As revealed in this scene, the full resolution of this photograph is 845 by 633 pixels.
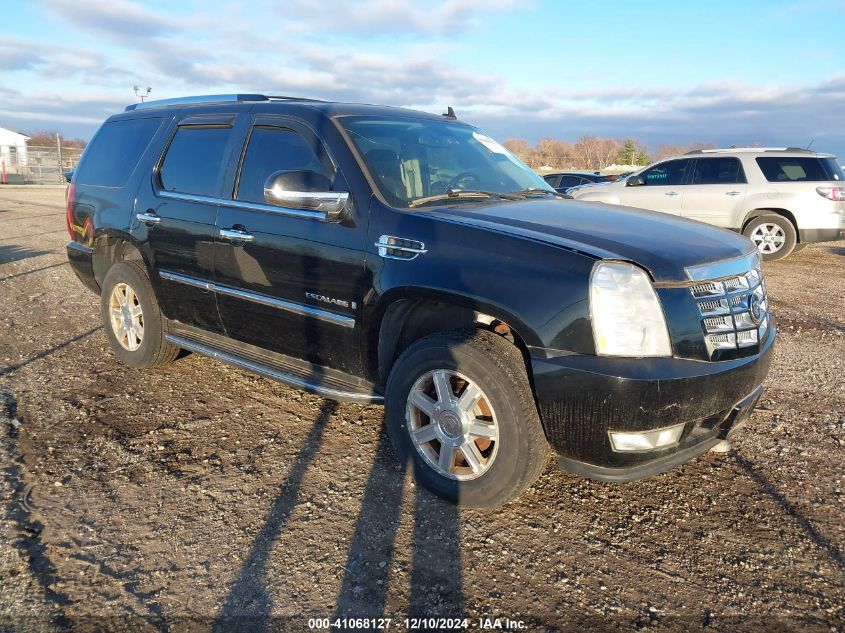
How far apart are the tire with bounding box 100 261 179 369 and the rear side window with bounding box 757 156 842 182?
32.6 feet

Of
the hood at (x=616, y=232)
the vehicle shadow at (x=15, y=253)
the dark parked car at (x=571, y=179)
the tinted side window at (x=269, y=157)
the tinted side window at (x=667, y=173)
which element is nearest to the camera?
the hood at (x=616, y=232)

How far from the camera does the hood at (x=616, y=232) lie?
111 inches

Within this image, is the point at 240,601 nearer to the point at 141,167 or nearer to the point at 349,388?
the point at 349,388

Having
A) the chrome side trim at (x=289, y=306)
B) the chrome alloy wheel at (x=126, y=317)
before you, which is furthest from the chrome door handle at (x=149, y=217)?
the chrome side trim at (x=289, y=306)

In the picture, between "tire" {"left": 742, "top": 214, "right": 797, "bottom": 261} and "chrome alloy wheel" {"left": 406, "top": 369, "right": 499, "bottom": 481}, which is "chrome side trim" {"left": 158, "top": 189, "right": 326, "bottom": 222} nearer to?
"chrome alloy wheel" {"left": 406, "top": 369, "right": 499, "bottom": 481}

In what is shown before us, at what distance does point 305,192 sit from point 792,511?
2.83 m

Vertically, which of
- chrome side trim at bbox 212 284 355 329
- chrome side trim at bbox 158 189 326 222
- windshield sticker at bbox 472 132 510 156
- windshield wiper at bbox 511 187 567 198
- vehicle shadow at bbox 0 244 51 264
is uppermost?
windshield sticker at bbox 472 132 510 156

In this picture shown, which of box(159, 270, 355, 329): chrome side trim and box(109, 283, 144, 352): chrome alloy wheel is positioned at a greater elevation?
box(159, 270, 355, 329): chrome side trim

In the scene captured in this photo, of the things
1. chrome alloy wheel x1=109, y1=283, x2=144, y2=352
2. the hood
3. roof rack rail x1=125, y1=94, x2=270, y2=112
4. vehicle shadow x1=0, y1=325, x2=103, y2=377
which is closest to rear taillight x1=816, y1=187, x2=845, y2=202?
the hood

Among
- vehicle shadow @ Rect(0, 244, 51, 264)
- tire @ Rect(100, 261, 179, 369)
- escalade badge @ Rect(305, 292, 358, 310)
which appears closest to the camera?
escalade badge @ Rect(305, 292, 358, 310)

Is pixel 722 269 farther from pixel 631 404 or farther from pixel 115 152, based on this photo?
pixel 115 152

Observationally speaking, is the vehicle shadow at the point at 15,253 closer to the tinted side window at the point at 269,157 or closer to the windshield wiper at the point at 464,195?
the tinted side window at the point at 269,157

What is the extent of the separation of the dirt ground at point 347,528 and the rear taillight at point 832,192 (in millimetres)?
7192

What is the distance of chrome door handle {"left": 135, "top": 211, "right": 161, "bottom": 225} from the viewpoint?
4.55 metres
